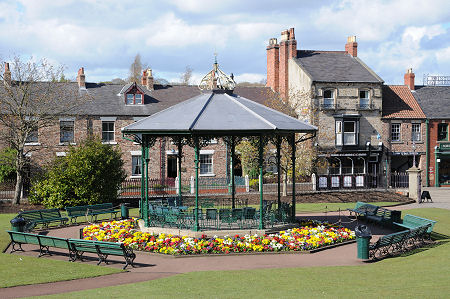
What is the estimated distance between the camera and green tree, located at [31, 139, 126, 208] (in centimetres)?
2909

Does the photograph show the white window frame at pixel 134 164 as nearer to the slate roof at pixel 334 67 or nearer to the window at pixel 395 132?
the slate roof at pixel 334 67

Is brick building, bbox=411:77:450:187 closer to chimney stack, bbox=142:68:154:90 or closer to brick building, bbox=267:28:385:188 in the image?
brick building, bbox=267:28:385:188

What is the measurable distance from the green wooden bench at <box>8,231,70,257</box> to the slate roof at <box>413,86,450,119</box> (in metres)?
38.2

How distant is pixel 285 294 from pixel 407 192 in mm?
26270

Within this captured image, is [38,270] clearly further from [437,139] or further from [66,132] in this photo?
[437,139]

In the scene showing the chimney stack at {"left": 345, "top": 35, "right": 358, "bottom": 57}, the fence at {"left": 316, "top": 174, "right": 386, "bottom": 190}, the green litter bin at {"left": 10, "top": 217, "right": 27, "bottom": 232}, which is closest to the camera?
the green litter bin at {"left": 10, "top": 217, "right": 27, "bottom": 232}

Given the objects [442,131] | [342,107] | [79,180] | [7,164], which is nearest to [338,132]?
[342,107]

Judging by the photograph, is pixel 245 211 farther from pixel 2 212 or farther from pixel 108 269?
pixel 2 212

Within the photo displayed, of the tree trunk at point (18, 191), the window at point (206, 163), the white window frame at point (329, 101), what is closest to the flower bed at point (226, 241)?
the tree trunk at point (18, 191)

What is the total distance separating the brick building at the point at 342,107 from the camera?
4425cm

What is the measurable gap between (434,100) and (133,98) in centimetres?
2777

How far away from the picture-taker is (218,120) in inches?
779

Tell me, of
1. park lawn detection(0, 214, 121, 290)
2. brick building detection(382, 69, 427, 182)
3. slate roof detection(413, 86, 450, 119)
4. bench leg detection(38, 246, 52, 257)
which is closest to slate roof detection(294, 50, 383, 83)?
brick building detection(382, 69, 427, 182)

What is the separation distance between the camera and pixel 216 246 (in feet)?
58.2
